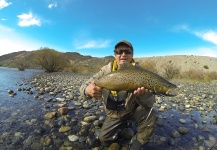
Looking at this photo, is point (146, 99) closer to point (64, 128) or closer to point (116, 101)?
point (116, 101)

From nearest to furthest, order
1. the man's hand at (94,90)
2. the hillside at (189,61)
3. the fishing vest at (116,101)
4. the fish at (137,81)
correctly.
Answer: the fish at (137,81), the man's hand at (94,90), the fishing vest at (116,101), the hillside at (189,61)

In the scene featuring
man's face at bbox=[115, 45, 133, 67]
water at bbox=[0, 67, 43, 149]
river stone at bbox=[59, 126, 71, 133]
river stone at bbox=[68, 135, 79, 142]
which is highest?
man's face at bbox=[115, 45, 133, 67]

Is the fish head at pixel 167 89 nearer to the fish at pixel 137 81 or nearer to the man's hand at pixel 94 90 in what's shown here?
the fish at pixel 137 81

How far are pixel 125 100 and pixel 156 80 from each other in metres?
0.91

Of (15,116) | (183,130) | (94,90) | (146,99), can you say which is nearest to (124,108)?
(146,99)

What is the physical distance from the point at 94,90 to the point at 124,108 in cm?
77

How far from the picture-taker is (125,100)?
3588mm

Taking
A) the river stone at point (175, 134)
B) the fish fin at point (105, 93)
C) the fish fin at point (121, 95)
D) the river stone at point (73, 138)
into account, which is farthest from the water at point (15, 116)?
the river stone at point (175, 134)

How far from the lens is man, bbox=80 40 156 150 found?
135 inches

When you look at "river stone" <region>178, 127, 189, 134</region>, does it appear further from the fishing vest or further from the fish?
the fish

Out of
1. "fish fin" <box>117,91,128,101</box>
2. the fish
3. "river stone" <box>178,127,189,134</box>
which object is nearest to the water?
"fish fin" <box>117,91,128,101</box>

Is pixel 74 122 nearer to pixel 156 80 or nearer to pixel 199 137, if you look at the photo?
pixel 156 80

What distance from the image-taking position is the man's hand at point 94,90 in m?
3.30

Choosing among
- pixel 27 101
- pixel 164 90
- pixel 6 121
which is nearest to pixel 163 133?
pixel 164 90
